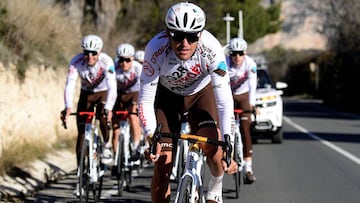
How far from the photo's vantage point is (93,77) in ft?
34.9

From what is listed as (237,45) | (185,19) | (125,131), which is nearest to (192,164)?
(185,19)

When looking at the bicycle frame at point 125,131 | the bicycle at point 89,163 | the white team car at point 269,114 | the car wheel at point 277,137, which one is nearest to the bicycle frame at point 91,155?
the bicycle at point 89,163

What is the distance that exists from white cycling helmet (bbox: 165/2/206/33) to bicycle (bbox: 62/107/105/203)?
4.01 meters

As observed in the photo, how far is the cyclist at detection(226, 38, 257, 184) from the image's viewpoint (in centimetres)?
1153

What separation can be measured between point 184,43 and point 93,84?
176 inches

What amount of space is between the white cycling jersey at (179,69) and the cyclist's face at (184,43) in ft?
0.38

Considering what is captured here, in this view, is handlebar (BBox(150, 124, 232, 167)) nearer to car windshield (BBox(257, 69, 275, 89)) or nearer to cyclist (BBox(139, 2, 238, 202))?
cyclist (BBox(139, 2, 238, 202))

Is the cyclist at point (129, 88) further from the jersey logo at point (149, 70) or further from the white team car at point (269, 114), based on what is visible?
the white team car at point (269, 114)

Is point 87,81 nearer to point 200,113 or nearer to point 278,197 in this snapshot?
point 278,197

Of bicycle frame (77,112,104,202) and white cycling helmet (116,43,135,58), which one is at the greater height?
white cycling helmet (116,43,135,58)

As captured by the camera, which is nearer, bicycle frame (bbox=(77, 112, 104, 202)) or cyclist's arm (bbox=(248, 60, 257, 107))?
bicycle frame (bbox=(77, 112, 104, 202))

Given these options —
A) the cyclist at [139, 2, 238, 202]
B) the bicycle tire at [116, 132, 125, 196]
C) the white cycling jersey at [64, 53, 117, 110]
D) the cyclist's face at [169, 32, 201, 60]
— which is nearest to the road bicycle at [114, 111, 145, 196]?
the bicycle tire at [116, 132, 125, 196]

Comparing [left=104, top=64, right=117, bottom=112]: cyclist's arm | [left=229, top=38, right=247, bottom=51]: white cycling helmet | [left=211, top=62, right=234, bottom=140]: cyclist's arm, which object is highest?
[left=229, top=38, right=247, bottom=51]: white cycling helmet

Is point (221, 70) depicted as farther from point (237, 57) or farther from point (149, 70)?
point (237, 57)
